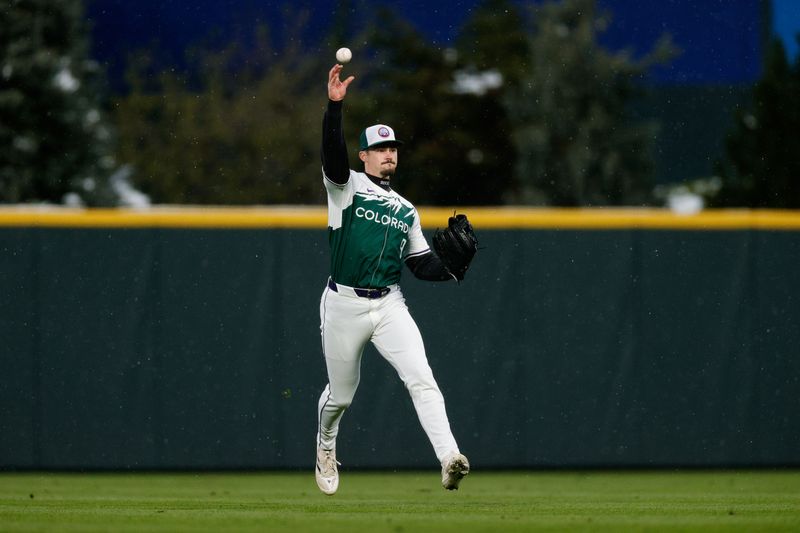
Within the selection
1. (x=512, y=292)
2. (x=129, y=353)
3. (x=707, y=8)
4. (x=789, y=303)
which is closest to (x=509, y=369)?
(x=512, y=292)

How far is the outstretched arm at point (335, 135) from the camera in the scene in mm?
6141

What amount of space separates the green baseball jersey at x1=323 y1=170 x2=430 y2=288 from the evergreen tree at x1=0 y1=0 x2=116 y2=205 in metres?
15.8

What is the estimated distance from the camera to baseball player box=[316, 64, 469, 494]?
253 inches

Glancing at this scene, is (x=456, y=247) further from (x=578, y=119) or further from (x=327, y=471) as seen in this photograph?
(x=578, y=119)

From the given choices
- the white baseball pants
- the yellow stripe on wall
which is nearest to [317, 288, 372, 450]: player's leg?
the white baseball pants

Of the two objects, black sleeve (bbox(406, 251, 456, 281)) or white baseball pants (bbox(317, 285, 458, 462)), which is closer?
white baseball pants (bbox(317, 285, 458, 462))

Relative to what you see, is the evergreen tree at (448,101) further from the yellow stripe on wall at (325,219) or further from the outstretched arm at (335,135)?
the outstretched arm at (335,135)

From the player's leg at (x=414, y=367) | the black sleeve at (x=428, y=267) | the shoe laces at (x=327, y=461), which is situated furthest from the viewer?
the shoe laces at (x=327, y=461)

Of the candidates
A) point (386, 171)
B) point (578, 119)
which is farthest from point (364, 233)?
point (578, 119)

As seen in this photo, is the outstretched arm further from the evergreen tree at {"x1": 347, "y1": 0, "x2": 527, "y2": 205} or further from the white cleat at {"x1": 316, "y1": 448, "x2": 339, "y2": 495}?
A: the evergreen tree at {"x1": 347, "y1": 0, "x2": 527, "y2": 205}

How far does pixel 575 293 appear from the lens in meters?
9.50

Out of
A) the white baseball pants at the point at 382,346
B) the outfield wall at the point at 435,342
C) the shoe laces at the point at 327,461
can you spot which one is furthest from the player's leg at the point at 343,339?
the outfield wall at the point at 435,342

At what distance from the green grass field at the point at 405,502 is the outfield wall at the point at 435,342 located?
26 cm

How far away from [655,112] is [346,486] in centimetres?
1691
